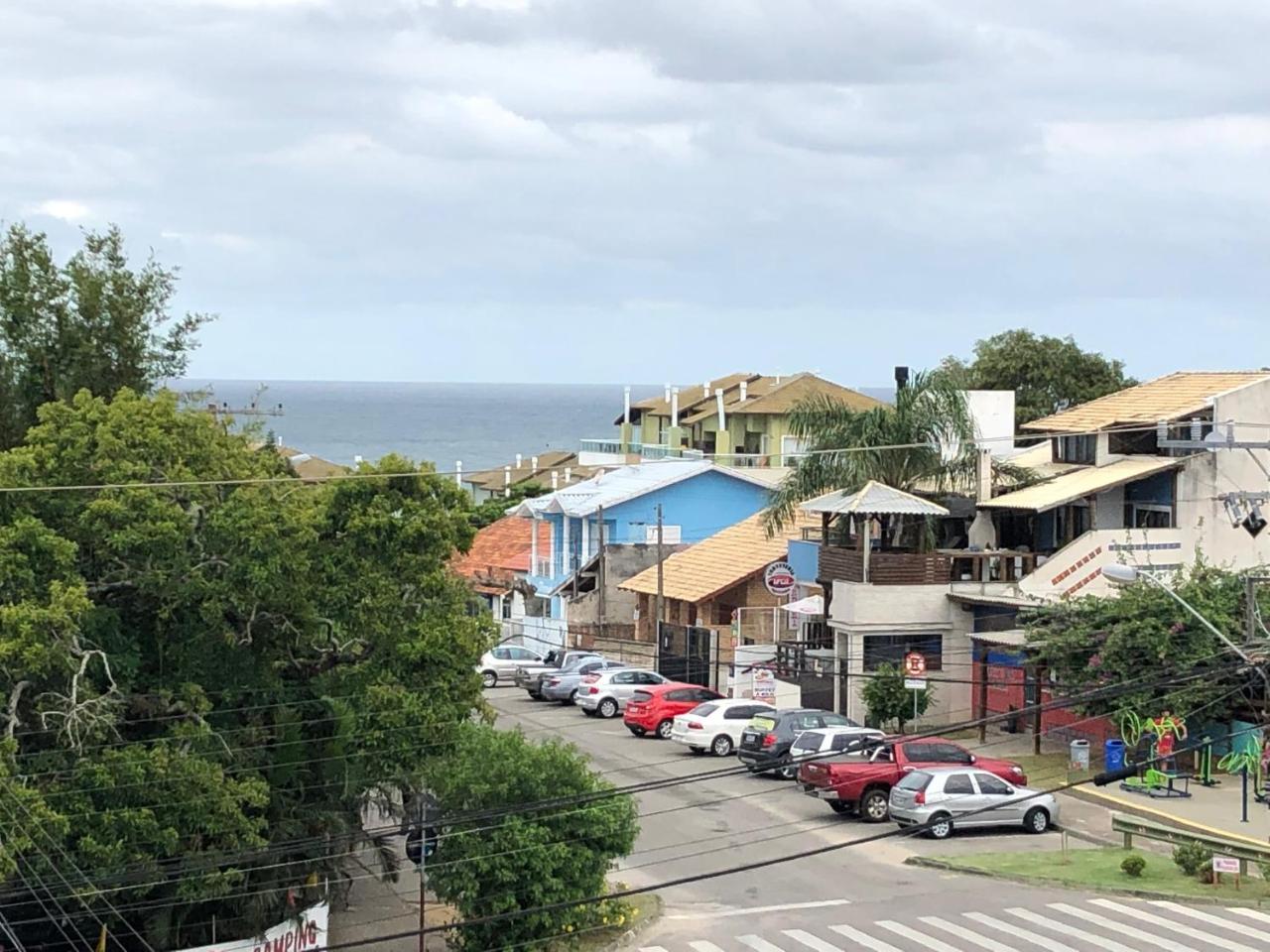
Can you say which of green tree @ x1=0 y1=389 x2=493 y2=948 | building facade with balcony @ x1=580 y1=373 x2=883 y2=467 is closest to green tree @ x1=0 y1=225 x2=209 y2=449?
green tree @ x1=0 y1=389 x2=493 y2=948

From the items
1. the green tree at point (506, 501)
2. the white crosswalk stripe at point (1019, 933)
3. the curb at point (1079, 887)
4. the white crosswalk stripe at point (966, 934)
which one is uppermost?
the green tree at point (506, 501)

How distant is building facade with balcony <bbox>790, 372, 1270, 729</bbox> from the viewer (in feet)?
143

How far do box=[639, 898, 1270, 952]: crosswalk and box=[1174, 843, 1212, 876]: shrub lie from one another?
1.27 metres

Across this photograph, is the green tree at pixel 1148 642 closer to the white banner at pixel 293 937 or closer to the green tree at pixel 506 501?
the white banner at pixel 293 937

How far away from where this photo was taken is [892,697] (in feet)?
140

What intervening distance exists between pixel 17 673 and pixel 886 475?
2776 centimetres

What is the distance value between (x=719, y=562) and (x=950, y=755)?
21395mm

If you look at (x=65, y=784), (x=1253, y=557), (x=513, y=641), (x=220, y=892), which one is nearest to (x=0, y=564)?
(x=65, y=784)

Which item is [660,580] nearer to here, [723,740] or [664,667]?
[664,667]

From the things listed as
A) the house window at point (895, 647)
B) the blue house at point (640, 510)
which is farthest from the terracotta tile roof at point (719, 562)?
the house window at point (895, 647)

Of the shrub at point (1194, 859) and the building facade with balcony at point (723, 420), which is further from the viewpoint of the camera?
the building facade with balcony at point (723, 420)

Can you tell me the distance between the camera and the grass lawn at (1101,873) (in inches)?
1131

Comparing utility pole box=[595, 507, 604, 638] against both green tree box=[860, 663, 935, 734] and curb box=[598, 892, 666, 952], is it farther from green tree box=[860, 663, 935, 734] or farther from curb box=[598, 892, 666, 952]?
curb box=[598, 892, 666, 952]

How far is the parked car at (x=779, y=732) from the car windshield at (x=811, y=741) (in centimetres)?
37
